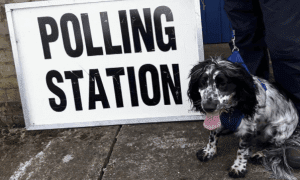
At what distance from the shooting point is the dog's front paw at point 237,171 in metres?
2.14

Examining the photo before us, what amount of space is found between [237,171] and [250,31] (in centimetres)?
127

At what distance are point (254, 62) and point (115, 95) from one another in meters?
1.40

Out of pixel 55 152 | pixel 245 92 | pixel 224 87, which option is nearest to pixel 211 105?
pixel 224 87

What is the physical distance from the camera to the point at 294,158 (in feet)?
7.06

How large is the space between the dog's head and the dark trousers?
1.27 feet

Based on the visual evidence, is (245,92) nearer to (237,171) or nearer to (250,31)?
(237,171)

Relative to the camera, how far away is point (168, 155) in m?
2.49

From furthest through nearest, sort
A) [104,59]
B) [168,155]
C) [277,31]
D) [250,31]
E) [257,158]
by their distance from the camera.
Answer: [104,59] → [250,31] → [168,155] → [257,158] → [277,31]

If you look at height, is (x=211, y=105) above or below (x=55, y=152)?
above

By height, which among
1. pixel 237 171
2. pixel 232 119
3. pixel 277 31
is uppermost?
pixel 277 31

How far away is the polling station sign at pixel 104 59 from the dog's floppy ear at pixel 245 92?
957 millimetres

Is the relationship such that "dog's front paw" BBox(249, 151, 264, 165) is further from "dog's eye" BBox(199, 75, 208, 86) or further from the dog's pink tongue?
"dog's eye" BBox(199, 75, 208, 86)

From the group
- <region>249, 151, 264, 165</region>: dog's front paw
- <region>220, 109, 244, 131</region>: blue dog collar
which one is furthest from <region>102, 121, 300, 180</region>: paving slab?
<region>220, 109, 244, 131</region>: blue dog collar

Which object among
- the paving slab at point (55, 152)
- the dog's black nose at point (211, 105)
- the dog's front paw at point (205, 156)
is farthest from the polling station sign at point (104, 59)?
the dog's black nose at point (211, 105)
